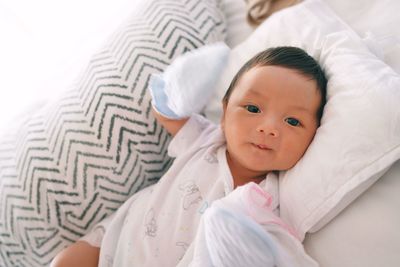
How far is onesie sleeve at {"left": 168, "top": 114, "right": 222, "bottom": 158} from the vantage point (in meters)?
1.05

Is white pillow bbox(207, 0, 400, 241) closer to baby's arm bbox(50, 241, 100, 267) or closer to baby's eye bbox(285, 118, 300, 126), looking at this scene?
baby's eye bbox(285, 118, 300, 126)

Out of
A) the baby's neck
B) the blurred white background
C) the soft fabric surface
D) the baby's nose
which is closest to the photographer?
the soft fabric surface

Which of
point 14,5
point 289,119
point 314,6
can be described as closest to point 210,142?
point 289,119

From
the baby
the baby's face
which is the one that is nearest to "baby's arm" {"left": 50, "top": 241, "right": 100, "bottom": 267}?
the baby

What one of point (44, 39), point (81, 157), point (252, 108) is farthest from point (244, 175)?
point (44, 39)

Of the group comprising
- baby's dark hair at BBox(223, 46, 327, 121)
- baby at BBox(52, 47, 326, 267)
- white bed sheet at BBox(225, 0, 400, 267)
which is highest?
baby's dark hair at BBox(223, 46, 327, 121)

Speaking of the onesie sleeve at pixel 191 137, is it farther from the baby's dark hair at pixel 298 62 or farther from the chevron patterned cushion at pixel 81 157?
the baby's dark hair at pixel 298 62

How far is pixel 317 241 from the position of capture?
79cm

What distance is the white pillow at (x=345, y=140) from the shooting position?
747 millimetres

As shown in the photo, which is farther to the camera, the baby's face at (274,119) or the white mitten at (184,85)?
the white mitten at (184,85)

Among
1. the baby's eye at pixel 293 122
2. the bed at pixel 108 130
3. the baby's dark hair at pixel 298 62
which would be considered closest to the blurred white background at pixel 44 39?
the bed at pixel 108 130

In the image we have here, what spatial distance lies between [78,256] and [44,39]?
983 mm

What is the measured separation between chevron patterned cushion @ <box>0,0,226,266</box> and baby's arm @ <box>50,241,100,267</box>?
77 millimetres

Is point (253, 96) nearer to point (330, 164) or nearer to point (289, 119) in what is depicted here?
point (289, 119)
